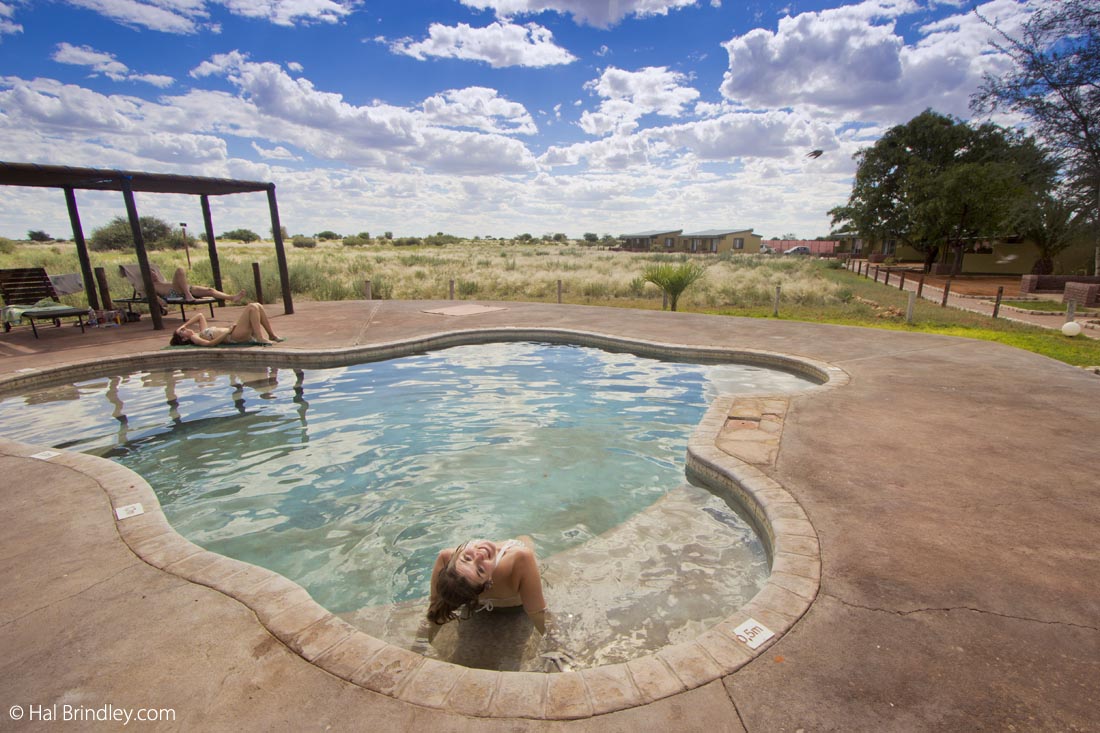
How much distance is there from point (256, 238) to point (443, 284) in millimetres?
58518

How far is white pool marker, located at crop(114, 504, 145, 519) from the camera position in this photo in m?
3.57

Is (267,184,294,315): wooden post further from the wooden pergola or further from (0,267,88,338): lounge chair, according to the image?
(0,267,88,338): lounge chair

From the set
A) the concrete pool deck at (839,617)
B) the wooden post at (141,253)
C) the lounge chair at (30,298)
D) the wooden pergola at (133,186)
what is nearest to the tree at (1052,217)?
the concrete pool deck at (839,617)

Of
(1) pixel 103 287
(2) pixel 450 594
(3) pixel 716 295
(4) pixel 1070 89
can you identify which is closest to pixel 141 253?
(1) pixel 103 287

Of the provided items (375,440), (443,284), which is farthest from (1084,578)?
(443,284)

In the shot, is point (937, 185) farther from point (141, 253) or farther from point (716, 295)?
point (141, 253)

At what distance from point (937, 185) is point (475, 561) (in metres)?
36.0

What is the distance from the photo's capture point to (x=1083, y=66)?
1928 cm

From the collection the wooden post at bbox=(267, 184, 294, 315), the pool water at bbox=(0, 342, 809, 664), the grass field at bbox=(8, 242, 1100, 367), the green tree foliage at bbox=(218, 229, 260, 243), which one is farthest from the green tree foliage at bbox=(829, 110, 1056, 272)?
the green tree foliage at bbox=(218, 229, 260, 243)

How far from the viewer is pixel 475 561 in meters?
2.98

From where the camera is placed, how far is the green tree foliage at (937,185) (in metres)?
27.4

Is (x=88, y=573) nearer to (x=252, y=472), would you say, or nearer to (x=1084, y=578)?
(x=252, y=472)

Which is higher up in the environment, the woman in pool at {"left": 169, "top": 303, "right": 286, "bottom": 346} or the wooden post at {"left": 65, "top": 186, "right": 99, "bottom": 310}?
the wooden post at {"left": 65, "top": 186, "right": 99, "bottom": 310}

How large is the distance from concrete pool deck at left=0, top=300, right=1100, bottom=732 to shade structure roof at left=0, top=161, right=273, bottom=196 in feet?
23.7
